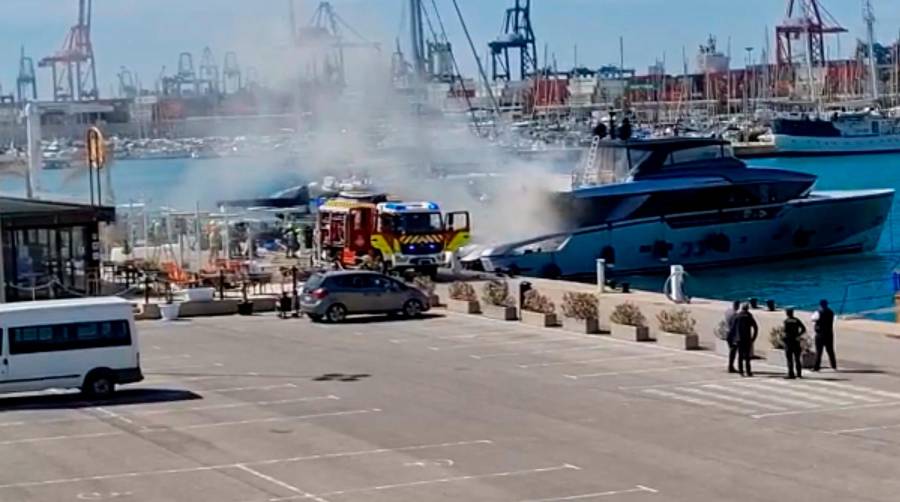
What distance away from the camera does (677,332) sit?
1243 inches

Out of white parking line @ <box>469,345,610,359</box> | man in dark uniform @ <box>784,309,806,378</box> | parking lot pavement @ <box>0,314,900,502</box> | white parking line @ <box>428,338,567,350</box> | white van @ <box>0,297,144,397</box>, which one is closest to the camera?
parking lot pavement @ <box>0,314,900,502</box>

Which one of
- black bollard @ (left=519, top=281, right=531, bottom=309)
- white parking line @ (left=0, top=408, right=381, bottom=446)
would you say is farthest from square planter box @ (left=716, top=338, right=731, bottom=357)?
black bollard @ (left=519, top=281, right=531, bottom=309)

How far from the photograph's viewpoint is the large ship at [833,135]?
564 feet

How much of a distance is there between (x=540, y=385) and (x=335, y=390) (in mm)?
3186

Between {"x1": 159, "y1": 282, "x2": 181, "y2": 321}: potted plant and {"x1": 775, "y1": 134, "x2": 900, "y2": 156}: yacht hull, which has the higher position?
{"x1": 775, "y1": 134, "x2": 900, "y2": 156}: yacht hull

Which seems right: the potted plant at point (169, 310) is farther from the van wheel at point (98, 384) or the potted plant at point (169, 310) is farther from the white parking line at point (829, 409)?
the white parking line at point (829, 409)

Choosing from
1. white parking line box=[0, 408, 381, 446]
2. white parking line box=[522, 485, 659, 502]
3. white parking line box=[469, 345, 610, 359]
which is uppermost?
white parking line box=[469, 345, 610, 359]

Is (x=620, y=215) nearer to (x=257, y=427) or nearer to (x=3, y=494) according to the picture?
(x=257, y=427)

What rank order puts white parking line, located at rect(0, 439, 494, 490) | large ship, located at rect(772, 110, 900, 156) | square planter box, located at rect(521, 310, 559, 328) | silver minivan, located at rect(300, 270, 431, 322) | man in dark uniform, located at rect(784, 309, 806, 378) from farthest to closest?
large ship, located at rect(772, 110, 900, 156)
silver minivan, located at rect(300, 270, 431, 322)
square planter box, located at rect(521, 310, 559, 328)
man in dark uniform, located at rect(784, 309, 806, 378)
white parking line, located at rect(0, 439, 494, 490)

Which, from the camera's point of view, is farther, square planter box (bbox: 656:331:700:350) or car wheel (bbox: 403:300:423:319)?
car wheel (bbox: 403:300:423:319)

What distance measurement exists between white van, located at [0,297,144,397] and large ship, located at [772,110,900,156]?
495ft

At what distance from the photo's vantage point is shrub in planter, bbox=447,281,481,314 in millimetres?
39156

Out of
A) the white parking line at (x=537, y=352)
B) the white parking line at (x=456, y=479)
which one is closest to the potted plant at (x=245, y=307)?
the white parking line at (x=537, y=352)

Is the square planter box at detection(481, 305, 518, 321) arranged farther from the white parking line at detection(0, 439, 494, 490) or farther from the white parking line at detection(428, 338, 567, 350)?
the white parking line at detection(0, 439, 494, 490)
